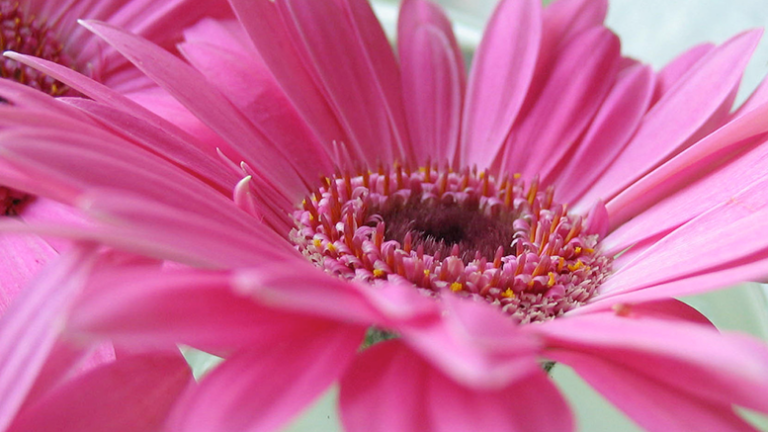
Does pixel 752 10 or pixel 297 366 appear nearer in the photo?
pixel 297 366

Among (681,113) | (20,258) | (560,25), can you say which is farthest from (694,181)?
(20,258)

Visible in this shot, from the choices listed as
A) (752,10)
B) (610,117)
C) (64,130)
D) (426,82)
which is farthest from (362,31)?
(752,10)

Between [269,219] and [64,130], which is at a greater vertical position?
[64,130]

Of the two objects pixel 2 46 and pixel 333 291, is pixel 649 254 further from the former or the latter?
pixel 2 46

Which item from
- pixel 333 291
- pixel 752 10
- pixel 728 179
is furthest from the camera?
pixel 752 10

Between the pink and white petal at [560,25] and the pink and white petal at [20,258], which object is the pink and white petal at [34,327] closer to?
the pink and white petal at [20,258]

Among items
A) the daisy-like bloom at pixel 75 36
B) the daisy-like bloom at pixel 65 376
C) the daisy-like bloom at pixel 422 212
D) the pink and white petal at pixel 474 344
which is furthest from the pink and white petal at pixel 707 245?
the daisy-like bloom at pixel 75 36

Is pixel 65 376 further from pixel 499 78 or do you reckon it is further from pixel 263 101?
pixel 499 78

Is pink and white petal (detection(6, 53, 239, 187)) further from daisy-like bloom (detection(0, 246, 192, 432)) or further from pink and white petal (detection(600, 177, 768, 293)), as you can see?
pink and white petal (detection(600, 177, 768, 293))
